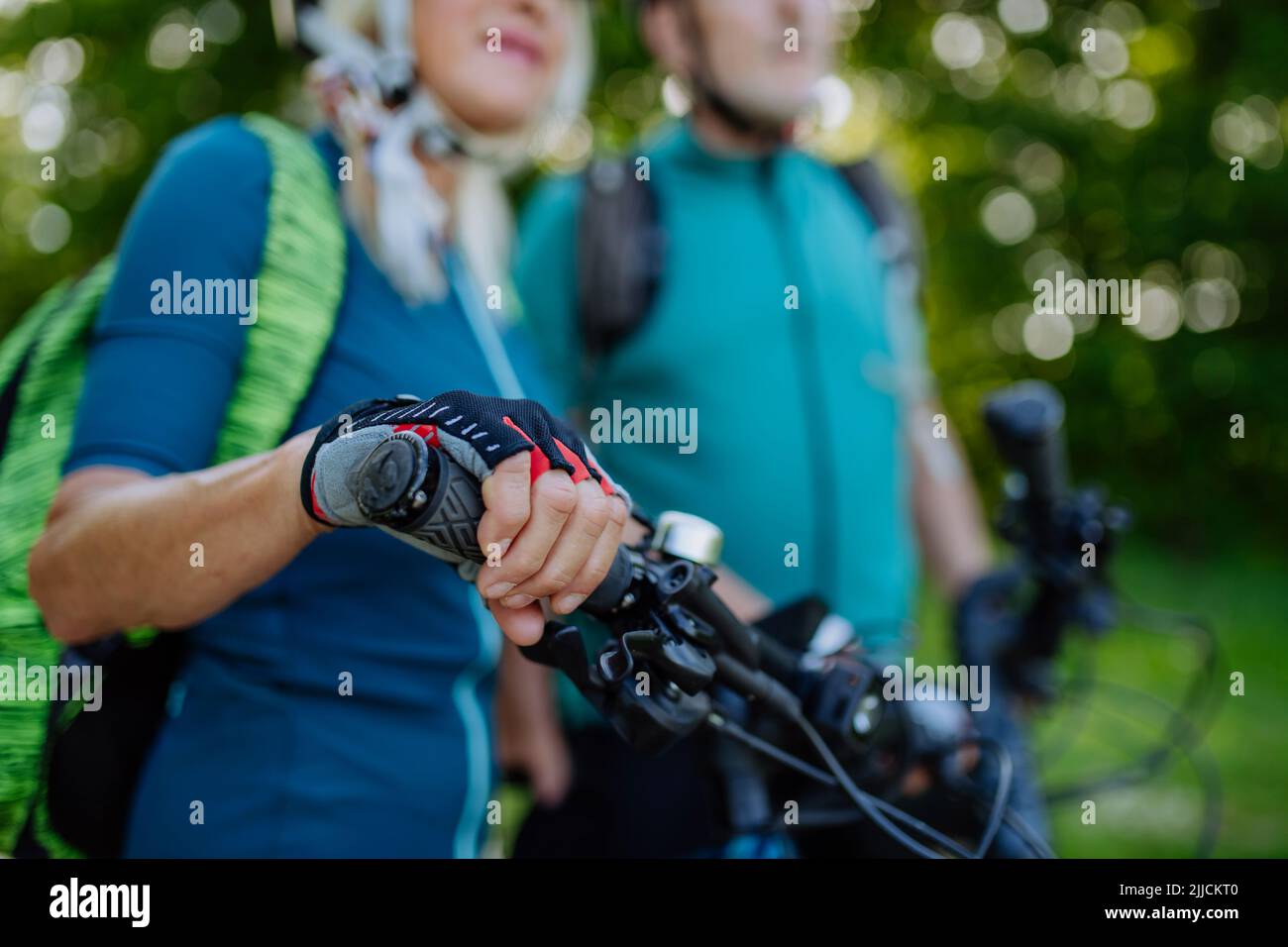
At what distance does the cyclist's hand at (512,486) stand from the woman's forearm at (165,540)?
0.09 metres

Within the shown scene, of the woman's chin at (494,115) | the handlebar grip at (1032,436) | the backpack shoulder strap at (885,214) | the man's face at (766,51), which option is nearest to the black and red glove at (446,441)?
the woman's chin at (494,115)

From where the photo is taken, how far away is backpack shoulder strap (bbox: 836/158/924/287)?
2801 millimetres

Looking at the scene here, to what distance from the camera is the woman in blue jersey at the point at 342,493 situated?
1.16m

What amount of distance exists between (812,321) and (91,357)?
1504 mm

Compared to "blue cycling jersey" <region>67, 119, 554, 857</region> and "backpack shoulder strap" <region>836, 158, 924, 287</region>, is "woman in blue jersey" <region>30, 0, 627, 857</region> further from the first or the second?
"backpack shoulder strap" <region>836, 158, 924, 287</region>

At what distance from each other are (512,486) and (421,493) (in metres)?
0.09

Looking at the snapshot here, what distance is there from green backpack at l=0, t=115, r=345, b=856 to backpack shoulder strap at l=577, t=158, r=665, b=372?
34.8 inches

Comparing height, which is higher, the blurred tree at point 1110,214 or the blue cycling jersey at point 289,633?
the blurred tree at point 1110,214

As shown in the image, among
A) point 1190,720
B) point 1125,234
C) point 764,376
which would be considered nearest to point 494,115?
point 764,376

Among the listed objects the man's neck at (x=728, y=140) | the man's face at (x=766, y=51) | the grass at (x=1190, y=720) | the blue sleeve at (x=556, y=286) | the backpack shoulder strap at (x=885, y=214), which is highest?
the man's face at (x=766, y=51)

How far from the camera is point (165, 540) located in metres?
1.29

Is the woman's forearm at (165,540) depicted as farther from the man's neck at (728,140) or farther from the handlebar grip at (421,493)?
the man's neck at (728,140)

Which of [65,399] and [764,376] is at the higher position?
[764,376]

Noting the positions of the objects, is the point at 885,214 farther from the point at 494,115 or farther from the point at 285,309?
the point at 285,309
